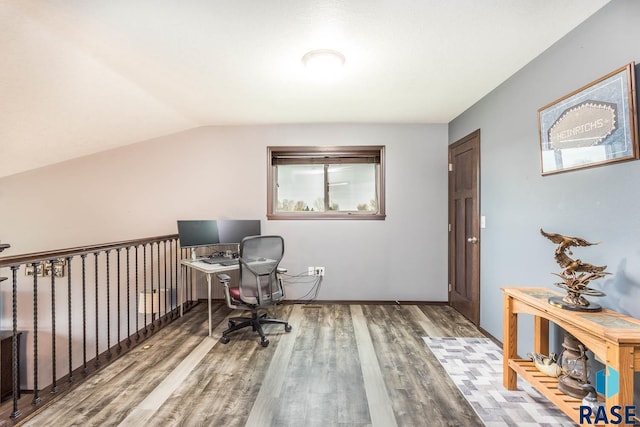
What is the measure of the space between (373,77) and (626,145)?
173cm

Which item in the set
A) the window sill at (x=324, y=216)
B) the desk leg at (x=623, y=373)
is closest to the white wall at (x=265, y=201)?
the window sill at (x=324, y=216)

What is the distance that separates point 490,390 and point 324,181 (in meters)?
2.79

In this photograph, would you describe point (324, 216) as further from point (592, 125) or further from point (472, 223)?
point (592, 125)

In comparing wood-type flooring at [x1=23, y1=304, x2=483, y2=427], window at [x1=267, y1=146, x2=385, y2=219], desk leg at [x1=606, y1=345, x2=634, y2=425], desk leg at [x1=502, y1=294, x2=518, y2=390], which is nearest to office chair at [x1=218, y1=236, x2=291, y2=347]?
wood-type flooring at [x1=23, y1=304, x2=483, y2=427]

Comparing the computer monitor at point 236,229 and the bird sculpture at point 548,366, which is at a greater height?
the computer monitor at point 236,229

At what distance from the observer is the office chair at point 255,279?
261 centimetres

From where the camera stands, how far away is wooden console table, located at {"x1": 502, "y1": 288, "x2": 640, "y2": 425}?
1156mm

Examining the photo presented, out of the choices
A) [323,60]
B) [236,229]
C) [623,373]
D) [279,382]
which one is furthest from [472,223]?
[236,229]

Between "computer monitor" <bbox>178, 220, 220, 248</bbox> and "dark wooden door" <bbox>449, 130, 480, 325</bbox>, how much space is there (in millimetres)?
2962

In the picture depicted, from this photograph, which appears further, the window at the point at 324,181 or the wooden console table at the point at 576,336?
the window at the point at 324,181

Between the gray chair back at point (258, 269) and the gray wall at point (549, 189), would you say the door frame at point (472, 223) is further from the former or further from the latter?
the gray chair back at point (258, 269)

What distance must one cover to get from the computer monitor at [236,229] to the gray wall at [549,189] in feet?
8.63

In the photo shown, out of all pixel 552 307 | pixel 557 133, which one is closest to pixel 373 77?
pixel 557 133

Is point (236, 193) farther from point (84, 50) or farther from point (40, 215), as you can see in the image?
point (40, 215)
